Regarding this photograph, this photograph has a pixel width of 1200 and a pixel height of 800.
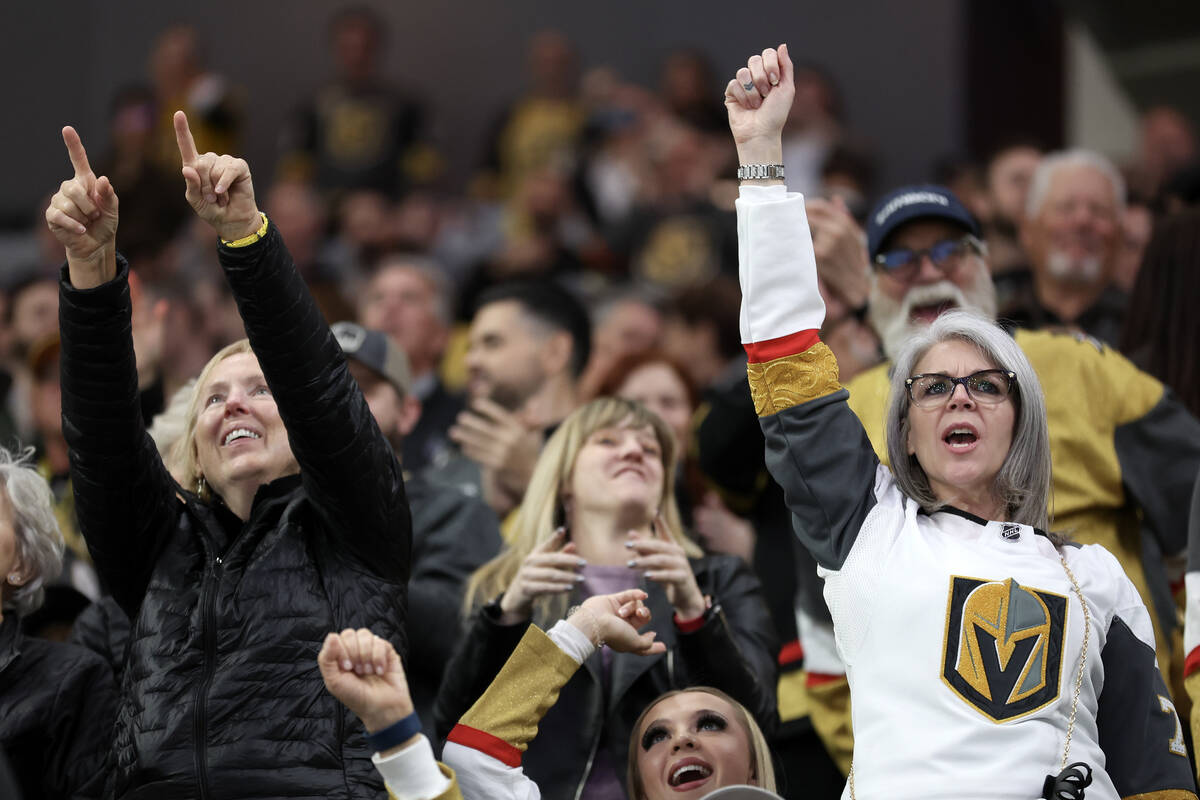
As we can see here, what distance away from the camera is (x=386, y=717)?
3.00 meters

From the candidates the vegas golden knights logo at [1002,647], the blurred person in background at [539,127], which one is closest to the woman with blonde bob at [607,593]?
the vegas golden knights logo at [1002,647]

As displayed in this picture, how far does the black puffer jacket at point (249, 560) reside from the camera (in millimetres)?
3266

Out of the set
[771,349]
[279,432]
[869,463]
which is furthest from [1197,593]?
[279,432]

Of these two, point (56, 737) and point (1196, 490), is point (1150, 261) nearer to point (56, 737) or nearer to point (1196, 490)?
point (1196, 490)

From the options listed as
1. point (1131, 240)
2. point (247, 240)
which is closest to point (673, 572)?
point (247, 240)

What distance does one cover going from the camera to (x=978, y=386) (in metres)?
3.34

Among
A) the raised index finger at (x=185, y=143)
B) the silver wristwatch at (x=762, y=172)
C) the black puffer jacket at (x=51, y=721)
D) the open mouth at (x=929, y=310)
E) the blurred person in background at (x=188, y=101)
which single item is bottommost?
the black puffer jacket at (x=51, y=721)

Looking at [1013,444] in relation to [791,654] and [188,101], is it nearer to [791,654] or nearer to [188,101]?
[791,654]

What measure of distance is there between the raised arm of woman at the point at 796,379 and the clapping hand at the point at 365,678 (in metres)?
0.83

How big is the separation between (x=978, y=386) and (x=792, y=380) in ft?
1.38

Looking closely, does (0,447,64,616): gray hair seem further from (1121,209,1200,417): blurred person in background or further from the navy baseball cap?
(1121,209,1200,417): blurred person in background

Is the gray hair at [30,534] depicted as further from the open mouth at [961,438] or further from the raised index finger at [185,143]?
the open mouth at [961,438]

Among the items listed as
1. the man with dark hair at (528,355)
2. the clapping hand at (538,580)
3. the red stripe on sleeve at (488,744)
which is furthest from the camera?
the man with dark hair at (528,355)

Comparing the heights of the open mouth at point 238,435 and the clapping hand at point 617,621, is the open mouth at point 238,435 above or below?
above
